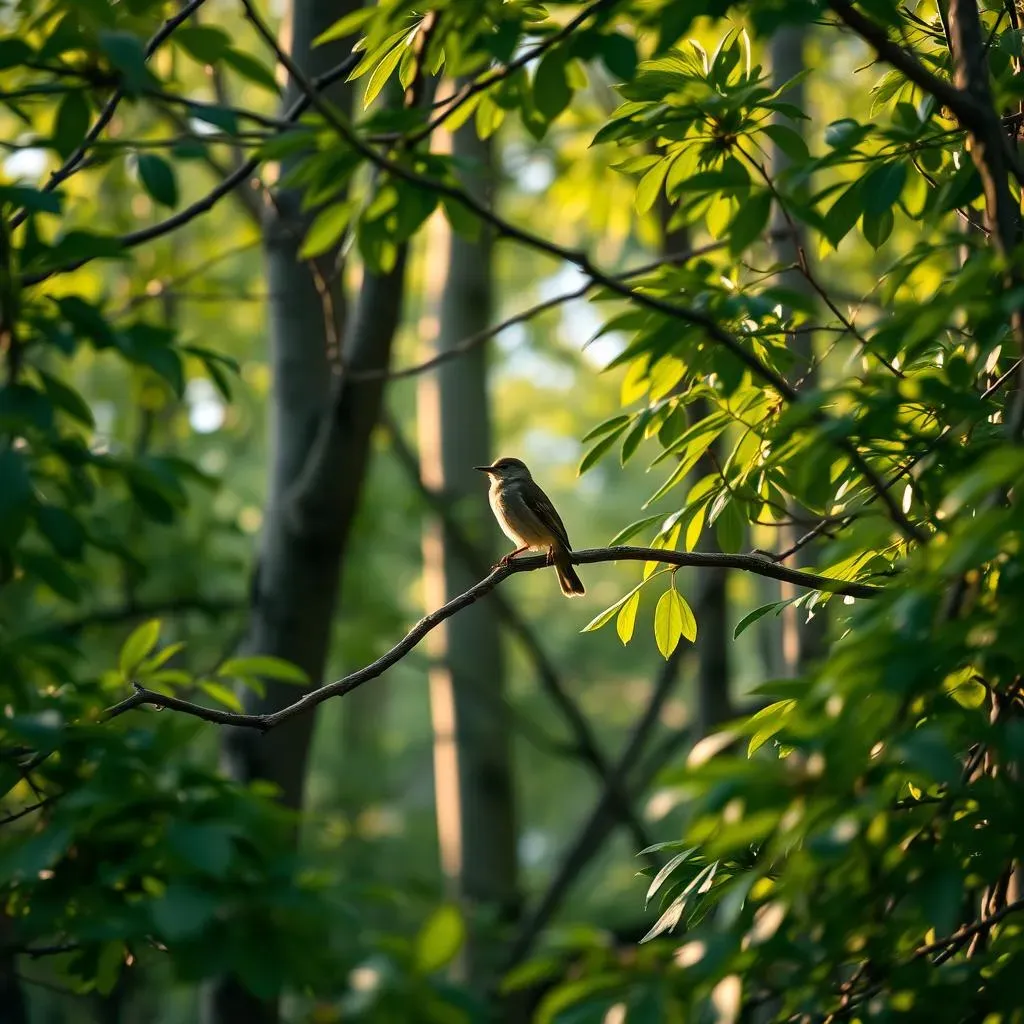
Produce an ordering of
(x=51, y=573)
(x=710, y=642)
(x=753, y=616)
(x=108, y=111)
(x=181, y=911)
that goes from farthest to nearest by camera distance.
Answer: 1. (x=710, y=642)
2. (x=51, y=573)
3. (x=108, y=111)
4. (x=753, y=616)
5. (x=181, y=911)

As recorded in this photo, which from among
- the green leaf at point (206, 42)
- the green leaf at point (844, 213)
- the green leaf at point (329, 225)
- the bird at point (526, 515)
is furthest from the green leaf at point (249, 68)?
the bird at point (526, 515)

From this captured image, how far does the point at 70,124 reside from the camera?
276cm

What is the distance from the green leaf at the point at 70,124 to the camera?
2.72 meters

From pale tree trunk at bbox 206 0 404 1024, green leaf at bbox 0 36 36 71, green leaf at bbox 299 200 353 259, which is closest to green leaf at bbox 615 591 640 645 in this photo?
green leaf at bbox 299 200 353 259

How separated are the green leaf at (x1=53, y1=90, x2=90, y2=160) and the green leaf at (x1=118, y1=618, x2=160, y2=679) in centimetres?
136

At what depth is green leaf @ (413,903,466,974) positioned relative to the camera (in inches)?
69.7

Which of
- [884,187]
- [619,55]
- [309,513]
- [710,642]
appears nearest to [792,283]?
[710,642]

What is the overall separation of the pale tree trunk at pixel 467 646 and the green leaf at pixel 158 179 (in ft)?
16.0

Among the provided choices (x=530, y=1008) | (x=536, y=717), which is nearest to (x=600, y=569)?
(x=536, y=717)

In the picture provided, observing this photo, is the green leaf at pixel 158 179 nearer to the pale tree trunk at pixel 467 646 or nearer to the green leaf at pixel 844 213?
the green leaf at pixel 844 213

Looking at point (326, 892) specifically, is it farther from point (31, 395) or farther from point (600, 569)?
point (600, 569)

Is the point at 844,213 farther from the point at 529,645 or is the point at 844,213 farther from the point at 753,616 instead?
the point at 529,645

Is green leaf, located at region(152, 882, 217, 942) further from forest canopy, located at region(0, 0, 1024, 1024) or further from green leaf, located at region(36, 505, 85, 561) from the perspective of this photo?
green leaf, located at region(36, 505, 85, 561)

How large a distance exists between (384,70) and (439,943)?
2.09m
